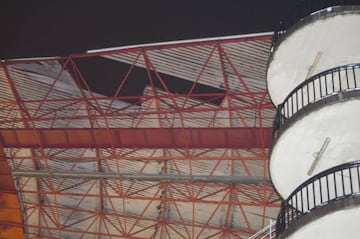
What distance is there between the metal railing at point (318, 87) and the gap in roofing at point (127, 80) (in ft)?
30.5

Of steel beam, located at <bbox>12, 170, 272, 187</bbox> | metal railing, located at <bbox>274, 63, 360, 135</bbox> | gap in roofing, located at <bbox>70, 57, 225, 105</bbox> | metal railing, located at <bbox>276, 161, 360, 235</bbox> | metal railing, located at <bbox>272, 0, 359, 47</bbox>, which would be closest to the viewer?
metal railing, located at <bbox>276, 161, 360, 235</bbox>

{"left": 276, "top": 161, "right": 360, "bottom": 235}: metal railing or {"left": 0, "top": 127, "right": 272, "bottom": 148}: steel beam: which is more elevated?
{"left": 0, "top": 127, "right": 272, "bottom": 148}: steel beam

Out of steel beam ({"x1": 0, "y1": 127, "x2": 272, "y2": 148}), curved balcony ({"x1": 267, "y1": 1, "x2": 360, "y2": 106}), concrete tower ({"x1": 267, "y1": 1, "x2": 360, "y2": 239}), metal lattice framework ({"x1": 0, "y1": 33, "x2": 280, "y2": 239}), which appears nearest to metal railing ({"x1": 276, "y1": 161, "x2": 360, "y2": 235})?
concrete tower ({"x1": 267, "y1": 1, "x2": 360, "y2": 239})

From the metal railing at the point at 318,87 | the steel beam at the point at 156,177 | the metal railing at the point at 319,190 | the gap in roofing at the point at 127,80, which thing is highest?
the gap in roofing at the point at 127,80

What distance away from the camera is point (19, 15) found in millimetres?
26578

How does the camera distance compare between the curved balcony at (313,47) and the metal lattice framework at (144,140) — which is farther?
the metal lattice framework at (144,140)

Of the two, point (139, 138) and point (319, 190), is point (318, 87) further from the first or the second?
point (139, 138)

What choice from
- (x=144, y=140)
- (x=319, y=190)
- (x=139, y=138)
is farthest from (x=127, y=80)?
(x=319, y=190)

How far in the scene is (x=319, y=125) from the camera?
737 inches

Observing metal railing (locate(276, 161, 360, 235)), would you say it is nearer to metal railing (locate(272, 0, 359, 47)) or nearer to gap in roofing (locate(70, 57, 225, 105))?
metal railing (locate(272, 0, 359, 47))

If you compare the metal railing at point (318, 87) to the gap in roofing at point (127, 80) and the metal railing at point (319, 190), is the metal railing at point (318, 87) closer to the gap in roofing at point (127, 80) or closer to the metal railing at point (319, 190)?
the metal railing at point (319, 190)

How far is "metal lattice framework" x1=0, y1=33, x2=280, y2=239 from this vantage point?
2880cm

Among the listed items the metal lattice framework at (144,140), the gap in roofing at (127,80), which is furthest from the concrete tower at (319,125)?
the gap in roofing at (127,80)

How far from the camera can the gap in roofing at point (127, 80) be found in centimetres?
2939
